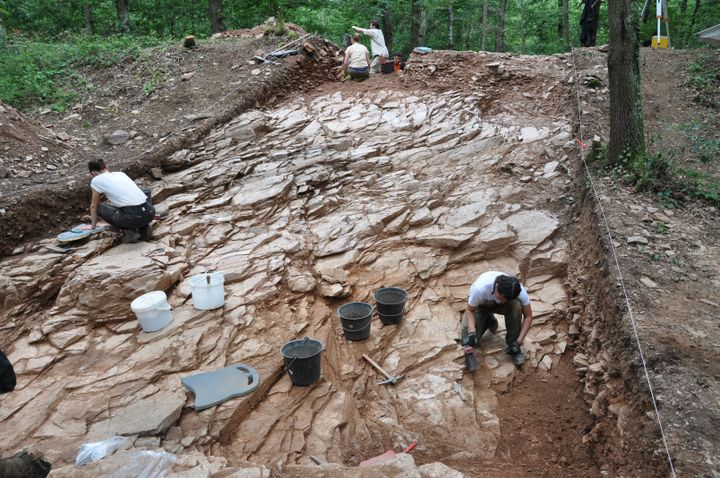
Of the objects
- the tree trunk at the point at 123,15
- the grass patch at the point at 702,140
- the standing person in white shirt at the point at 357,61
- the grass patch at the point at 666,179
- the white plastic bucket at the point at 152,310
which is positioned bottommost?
the white plastic bucket at the point at 152,310

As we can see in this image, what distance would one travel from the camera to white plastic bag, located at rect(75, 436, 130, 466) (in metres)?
2.93

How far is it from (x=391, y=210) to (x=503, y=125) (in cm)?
309

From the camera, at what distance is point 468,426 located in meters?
3.90

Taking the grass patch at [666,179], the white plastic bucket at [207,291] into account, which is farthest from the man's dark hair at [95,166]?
the grass patch at [666,179]

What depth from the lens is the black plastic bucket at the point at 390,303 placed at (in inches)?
193

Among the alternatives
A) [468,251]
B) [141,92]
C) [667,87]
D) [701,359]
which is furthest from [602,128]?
[141,92]

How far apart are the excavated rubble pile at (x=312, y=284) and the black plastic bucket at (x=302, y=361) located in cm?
12

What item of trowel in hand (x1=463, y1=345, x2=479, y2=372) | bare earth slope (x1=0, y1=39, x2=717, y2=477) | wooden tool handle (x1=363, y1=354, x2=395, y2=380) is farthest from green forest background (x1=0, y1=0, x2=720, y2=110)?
trowel in hand (x1=463, y1=345, x2=479, y2=372)

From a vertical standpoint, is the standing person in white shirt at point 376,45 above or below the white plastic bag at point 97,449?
above

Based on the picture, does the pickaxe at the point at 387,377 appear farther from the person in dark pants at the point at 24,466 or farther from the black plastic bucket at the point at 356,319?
the person in dark pants at the point at 24,466

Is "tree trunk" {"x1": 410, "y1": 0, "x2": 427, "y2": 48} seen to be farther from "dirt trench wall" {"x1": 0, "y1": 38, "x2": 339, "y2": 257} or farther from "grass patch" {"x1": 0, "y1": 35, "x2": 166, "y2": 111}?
"grass patch" {"x1": 0, "y1": 35, "x2": 166, "y2": 111}

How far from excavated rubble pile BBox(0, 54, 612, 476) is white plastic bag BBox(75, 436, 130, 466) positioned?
12 centimetres

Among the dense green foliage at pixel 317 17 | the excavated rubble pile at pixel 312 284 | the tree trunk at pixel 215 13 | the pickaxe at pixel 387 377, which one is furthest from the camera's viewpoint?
the dense green foliage at pixel 317 17

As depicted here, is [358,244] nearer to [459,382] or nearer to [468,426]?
[459,382]
